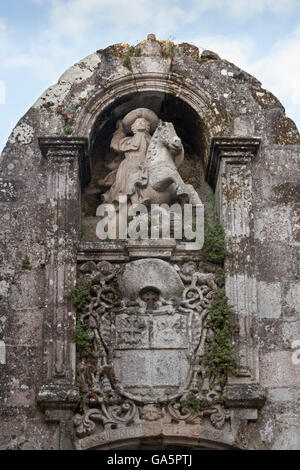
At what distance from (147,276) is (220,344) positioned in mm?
1092

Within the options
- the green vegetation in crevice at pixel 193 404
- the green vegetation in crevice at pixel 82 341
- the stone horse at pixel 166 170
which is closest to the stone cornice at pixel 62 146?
the stone horse at pixel 166 170

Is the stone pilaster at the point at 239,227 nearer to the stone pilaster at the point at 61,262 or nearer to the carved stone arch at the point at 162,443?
the carved stone arch at the point at 162,443

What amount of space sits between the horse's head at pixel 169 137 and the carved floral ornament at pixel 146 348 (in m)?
1.53

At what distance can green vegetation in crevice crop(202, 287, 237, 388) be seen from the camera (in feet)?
36.3

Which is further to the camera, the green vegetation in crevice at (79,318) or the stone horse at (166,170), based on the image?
the stone horse at (166,170)

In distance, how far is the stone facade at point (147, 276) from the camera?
35.8ft

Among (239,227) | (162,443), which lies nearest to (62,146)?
(239,227)

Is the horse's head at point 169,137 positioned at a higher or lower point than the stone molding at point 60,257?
higher

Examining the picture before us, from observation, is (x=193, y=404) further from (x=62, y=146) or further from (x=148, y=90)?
(x=148, y=90)

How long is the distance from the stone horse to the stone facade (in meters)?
0.35

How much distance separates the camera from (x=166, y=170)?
1220cm

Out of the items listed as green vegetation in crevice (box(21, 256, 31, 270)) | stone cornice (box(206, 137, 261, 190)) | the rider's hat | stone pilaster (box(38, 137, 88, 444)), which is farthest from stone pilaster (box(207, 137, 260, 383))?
green vegetation in crevice (box(21, 256, 31, 270))

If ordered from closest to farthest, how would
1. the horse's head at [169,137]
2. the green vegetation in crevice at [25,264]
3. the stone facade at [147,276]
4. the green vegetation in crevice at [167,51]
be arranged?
the stone facade at [147,276]
the green vegetation in crevice at [25,264]
the horse's head at [169,137]
the green vegetation in crevice at [167,51]
